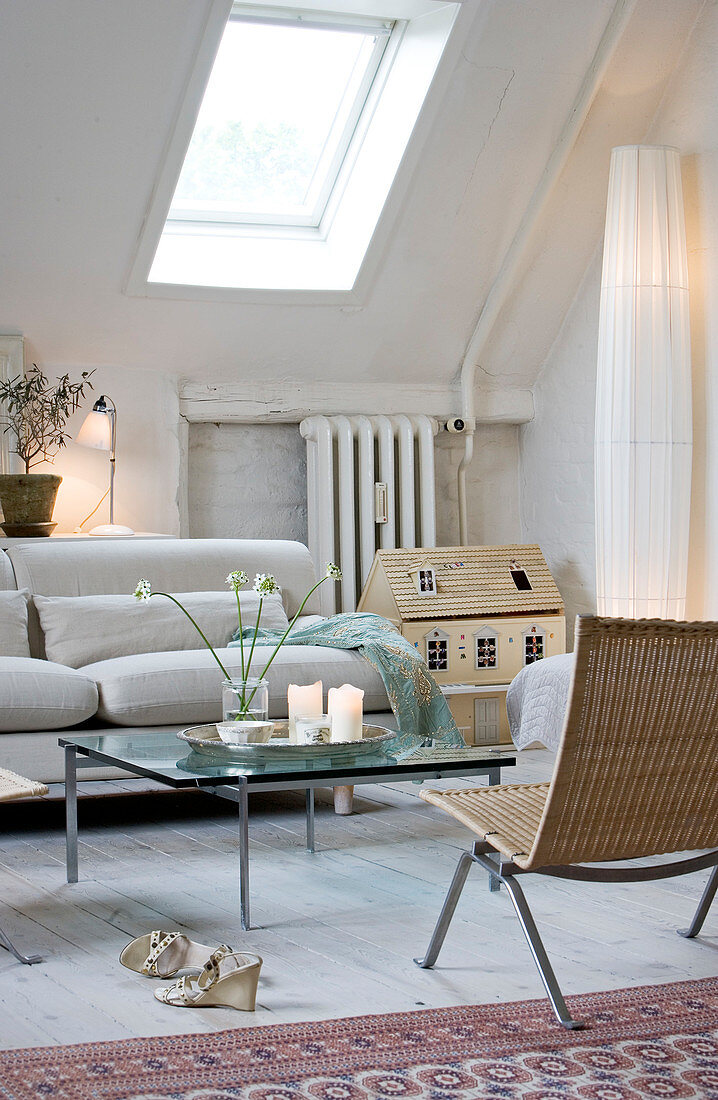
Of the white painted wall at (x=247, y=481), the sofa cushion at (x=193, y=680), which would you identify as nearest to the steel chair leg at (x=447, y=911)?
the sofa cushion at (x=193, y=680)

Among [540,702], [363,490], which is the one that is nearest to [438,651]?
[363,490]

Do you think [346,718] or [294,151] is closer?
[346,718]

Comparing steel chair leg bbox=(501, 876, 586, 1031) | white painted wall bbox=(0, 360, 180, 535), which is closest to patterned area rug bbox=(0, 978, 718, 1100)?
steel chair leg bbox=(501, 876, 586, 1031)

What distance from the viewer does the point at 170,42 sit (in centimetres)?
365

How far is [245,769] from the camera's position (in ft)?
8.14

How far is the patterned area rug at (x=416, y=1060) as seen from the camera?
5.41 ft

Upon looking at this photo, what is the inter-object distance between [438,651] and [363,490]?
2.63ft

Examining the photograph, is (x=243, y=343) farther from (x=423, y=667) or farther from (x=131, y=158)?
(x=423, y=667)

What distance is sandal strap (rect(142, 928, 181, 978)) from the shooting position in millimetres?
2119

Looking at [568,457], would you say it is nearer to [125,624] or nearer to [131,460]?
[131,460]

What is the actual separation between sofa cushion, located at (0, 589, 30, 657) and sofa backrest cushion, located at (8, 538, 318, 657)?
0.42 feet

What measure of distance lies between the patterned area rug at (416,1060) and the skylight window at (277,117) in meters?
3.27

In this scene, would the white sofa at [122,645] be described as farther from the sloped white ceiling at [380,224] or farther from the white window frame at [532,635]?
the sloped white ceiling at [380,224]

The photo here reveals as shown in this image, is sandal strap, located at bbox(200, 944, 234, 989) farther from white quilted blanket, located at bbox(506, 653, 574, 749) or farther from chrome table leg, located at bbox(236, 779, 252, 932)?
white quilted blanket, located at bbox(506, 653, 574, 749)
